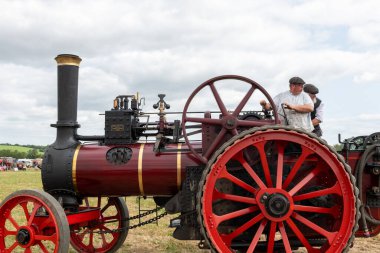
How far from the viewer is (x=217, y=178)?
4.41m

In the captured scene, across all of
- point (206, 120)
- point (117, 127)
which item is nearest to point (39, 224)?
point (117, 127)

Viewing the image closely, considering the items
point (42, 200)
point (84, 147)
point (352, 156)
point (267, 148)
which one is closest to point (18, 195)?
point (42, 200)

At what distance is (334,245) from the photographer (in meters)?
4.37

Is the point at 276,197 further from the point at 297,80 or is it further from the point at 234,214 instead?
the point at 297,80

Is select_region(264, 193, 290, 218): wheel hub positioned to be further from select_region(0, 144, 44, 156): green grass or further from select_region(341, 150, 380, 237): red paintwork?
select_region(0, 144, 44, 156): green grass

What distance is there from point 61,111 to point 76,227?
5.31 ft

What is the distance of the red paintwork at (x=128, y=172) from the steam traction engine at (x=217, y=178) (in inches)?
0.5

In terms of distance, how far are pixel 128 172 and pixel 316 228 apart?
2.34 meters

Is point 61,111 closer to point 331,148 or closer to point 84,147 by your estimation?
→ point 84,147

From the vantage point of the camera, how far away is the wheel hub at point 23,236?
16.6 ft

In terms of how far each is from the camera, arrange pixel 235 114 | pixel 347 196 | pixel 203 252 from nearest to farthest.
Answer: pixel 347 196
pixel 235 114
pixel 203 252

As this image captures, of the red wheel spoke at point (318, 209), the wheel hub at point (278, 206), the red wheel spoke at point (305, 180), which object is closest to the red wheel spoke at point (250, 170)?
the wheel hub at point (278, 206)

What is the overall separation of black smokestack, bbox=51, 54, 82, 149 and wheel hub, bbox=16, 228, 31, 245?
3.82ft

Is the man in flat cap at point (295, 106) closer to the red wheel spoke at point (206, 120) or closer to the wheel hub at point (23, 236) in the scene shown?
the red wheel spoke at point (206, 120)
